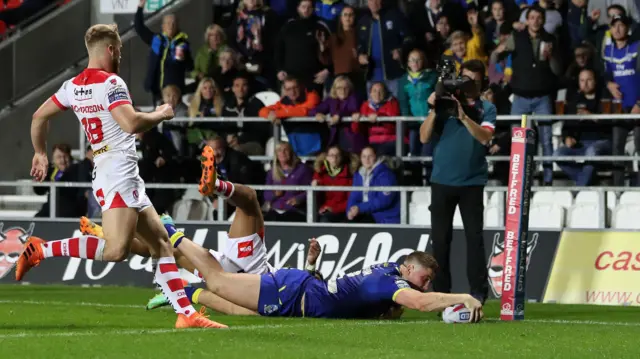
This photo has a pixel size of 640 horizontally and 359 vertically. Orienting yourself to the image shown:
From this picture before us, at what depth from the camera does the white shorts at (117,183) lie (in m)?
9.77

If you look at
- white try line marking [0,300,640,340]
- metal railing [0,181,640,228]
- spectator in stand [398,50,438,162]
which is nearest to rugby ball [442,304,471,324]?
white try line marking [0,300,640,340]

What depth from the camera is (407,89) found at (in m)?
17.4

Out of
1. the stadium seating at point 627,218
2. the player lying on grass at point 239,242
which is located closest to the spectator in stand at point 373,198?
the stadium seating at point 627,218

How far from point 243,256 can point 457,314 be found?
2.10m

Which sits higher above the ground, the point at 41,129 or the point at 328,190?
the point at 41,129

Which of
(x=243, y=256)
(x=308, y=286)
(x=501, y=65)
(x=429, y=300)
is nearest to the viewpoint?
(x=429, y=300)

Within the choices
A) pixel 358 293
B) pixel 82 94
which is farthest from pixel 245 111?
pixel 82 94

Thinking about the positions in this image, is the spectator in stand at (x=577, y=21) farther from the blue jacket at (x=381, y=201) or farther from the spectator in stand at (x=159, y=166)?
the spectator in stand at (x=159, y=166)

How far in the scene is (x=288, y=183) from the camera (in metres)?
17.2

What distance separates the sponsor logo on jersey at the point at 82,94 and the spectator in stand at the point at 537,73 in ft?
27.3

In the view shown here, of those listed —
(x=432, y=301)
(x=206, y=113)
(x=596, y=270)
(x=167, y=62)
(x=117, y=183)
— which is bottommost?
(x=596, y=270)

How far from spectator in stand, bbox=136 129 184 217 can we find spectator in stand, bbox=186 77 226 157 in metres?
0.33

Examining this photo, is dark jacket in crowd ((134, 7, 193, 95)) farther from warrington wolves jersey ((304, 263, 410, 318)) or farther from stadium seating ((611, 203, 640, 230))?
warrington wolves jersey ((304, 263, 410, 318))

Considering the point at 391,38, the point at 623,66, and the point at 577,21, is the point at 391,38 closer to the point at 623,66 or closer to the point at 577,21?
the point at 577,21
